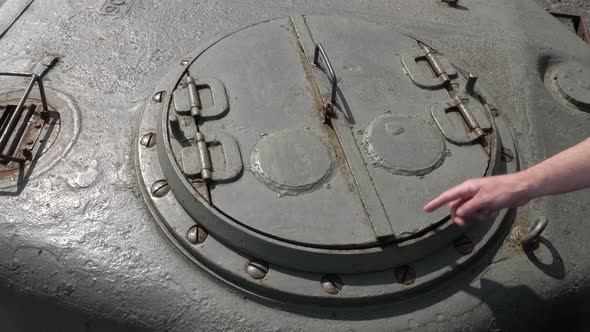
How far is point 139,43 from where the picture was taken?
6.61 ft

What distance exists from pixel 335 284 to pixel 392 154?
1.38 feet

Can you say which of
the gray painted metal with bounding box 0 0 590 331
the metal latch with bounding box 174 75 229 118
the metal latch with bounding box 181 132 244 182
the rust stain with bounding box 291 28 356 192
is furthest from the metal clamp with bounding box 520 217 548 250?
the metal latch with bounding box 174 75 229 118

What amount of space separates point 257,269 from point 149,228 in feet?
1.19

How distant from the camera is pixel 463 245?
1.49 meters

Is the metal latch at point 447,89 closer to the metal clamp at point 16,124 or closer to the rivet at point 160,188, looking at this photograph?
the rivet at point 160,188

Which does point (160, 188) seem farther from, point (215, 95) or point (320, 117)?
point (320, 117)

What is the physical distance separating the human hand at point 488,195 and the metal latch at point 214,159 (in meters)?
0.59

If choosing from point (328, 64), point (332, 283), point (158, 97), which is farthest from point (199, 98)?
point (332, 283)

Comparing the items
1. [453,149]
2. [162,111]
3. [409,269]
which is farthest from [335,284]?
[162,111]

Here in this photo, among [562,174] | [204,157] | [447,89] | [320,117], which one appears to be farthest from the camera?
[447,89]

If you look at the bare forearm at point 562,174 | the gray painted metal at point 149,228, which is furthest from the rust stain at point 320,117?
the bare forearm at point 562,174

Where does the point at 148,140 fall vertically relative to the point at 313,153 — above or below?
above

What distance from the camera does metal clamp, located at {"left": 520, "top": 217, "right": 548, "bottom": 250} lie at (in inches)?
56.5

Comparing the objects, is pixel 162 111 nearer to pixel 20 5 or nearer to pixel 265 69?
pixel 265 69
